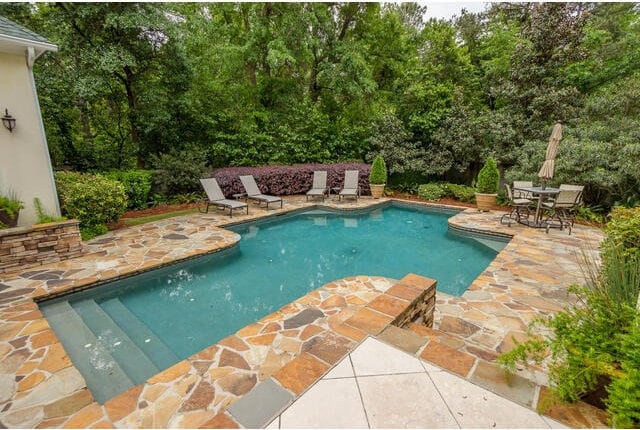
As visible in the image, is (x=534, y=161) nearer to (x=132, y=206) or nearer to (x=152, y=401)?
(x=152, y=401)

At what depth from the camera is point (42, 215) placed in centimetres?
500

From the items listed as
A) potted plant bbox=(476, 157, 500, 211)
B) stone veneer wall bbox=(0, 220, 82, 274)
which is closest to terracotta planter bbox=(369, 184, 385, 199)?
potted plant bbox=(476, 157, 500, 211)

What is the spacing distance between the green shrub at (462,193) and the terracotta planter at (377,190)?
8.10 ft

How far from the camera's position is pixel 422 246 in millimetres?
6516

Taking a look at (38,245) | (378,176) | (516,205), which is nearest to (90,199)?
(38,245)

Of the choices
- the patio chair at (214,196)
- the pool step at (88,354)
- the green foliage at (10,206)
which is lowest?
the pool step at (88,354)

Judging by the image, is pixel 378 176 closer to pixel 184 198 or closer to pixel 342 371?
pixel 184 198

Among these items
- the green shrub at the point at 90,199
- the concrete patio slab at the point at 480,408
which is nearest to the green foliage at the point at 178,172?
the green shrub at the point at 90,199

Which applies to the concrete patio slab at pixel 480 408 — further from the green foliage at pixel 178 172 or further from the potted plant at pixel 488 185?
the green foliage at pixel 178 172

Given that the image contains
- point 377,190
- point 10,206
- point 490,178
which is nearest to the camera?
point 10,206

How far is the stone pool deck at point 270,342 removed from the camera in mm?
1945

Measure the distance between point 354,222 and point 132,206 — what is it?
6228 millimetres

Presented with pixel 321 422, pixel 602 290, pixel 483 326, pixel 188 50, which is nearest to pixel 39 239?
pixel 321 422

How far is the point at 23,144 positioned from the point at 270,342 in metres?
5.54
